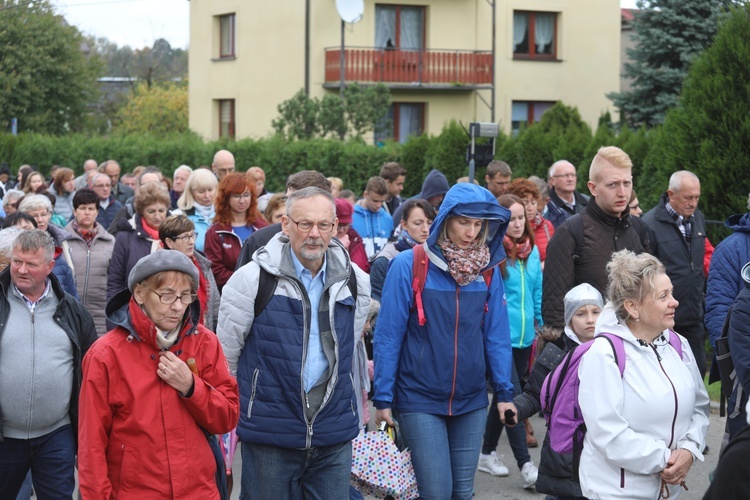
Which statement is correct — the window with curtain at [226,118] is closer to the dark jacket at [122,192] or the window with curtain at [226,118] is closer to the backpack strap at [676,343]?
the dark jacket at [122,192]

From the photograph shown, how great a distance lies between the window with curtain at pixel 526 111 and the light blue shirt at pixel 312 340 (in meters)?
34.2

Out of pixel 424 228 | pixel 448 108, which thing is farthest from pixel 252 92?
pixel 424 228

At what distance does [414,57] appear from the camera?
3694cm

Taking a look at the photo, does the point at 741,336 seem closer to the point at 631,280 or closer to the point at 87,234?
the point at 631,280

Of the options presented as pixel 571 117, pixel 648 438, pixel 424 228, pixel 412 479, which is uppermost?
pixel 571 117

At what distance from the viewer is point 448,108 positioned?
38.2m

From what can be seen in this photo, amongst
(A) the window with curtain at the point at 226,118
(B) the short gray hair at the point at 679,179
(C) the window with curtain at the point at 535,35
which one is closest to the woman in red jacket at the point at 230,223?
(B) the short gray hair at the point at 679,179

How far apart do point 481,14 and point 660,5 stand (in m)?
10.4

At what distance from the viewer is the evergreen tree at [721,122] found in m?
11.6

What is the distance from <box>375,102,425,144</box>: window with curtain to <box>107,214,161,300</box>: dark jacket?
96.7ft

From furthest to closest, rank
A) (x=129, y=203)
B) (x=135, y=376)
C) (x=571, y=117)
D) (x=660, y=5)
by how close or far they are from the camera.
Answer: (x=660, y=5) → (x=571, y=117) → (x=129, y=203) → (x=135, y=376)

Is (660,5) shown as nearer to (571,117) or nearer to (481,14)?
(571,117)

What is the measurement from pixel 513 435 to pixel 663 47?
22331mm

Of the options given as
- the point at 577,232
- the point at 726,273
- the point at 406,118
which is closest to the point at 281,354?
the point at 577,232
